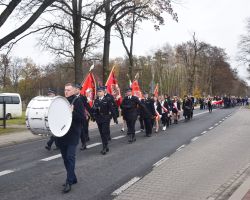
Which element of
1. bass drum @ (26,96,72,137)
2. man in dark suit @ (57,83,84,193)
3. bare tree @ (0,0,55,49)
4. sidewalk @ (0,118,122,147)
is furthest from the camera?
bare tree @ (0,0,55,49)

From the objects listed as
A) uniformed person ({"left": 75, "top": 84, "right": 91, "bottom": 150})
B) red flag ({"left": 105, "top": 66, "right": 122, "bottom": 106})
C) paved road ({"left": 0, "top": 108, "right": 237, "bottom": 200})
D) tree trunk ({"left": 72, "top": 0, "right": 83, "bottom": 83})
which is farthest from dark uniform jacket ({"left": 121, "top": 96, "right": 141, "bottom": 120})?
tree trunk ({"left": 72, "top": 0, "right": 83, "bottom": 83})

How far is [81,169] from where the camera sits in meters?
10.1

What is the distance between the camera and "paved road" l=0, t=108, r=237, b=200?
309 inches

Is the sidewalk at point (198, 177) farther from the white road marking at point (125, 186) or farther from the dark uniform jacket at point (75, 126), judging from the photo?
the dark uniform jacket at point (75, 126)

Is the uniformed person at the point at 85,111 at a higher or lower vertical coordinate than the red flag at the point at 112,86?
lower

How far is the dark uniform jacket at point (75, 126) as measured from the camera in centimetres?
801

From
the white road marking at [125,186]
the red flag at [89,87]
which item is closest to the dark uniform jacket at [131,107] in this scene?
the red flag at [89,87]

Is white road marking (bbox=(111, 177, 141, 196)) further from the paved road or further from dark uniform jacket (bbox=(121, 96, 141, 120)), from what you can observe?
dark uniform jacket (bbox=(121, 96, 141, 120))

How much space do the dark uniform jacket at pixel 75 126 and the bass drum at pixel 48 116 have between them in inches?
12.5

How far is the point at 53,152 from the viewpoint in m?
13.1

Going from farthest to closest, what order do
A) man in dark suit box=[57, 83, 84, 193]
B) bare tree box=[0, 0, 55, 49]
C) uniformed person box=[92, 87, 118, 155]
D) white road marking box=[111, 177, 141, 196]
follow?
bare tree box=[0, 0, 55, 49] < uniformed person box=[92, 87, 118, 155] < man in dark suit box=[57, 83, 84, 193] < white road marking box=[111, 177, 141, 196]

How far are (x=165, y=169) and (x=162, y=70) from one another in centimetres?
7773

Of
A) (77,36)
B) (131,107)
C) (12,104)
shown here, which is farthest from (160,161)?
(12,104)

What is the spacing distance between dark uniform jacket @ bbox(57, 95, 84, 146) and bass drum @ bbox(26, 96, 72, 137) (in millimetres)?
318
